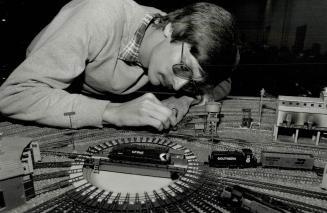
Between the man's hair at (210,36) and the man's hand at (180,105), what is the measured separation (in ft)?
0.88

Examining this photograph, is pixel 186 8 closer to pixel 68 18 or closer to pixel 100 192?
pixel 68 18

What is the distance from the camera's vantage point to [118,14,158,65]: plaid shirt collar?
6.52 feet

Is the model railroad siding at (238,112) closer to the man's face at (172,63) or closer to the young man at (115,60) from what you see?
the young man at (115,60)

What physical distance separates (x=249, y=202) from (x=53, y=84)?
1.21 meters

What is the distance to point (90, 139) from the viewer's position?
150 cm

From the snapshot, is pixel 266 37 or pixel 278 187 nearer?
pixel 278 187

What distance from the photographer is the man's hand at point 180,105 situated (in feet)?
5.85

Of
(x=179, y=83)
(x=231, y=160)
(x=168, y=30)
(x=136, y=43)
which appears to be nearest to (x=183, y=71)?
(x=179, y=83)

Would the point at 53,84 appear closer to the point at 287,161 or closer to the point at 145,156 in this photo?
the point at 145,156

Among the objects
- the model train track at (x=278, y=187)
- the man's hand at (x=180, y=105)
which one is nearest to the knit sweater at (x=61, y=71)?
the man's hand at (x=180, y=105)

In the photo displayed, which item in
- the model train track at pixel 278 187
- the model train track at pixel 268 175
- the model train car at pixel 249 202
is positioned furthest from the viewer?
the model train track at pixel 268 175

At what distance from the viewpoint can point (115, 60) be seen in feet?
6.49

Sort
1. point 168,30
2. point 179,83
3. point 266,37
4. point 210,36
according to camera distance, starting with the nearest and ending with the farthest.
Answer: point 210,36 → point 179,83 → point 168,30 → point 266,37

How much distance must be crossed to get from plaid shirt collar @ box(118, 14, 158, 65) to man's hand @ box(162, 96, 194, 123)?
45cm
